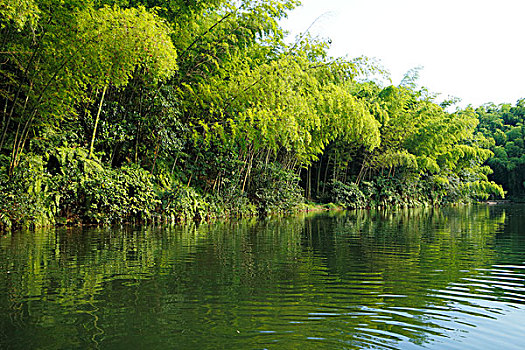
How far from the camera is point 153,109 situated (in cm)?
1214

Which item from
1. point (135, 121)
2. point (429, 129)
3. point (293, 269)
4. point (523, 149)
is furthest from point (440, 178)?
point (293, 269)

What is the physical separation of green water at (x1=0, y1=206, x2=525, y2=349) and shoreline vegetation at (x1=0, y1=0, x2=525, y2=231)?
131 inches

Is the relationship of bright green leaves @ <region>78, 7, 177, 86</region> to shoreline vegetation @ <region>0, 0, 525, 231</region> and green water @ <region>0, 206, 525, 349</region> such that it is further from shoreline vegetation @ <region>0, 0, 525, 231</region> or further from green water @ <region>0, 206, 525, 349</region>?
green water @ <region>0, 206, 525, 349</region>

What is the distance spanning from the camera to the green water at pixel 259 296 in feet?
8.97

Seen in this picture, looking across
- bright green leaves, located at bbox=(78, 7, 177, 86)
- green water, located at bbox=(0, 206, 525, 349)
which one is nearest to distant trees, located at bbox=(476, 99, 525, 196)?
bright green leaves, located at bbox=(78, 7, 177, 86)

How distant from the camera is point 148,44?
8930mm

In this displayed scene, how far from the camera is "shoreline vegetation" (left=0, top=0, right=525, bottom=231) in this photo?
874cm

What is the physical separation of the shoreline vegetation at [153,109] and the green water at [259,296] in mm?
3325

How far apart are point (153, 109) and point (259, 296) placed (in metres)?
9.24

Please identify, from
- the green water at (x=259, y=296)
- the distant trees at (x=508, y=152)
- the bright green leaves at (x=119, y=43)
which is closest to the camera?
the green water at (x=259, y=296)

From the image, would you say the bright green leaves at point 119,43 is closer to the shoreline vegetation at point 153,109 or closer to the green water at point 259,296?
the shoreline vegetation at point 153,109

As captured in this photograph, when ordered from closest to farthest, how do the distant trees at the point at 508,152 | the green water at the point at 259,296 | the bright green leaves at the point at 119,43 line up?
1. the green water at the point at 259,296
2. the bright green leaves at the point at 119,43
3. the distant trees at the point at 508,152

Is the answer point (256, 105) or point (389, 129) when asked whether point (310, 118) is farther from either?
point (389, 129)

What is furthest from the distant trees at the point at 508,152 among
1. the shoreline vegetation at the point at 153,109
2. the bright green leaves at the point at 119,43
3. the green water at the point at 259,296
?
the green water at the point at 259,296
